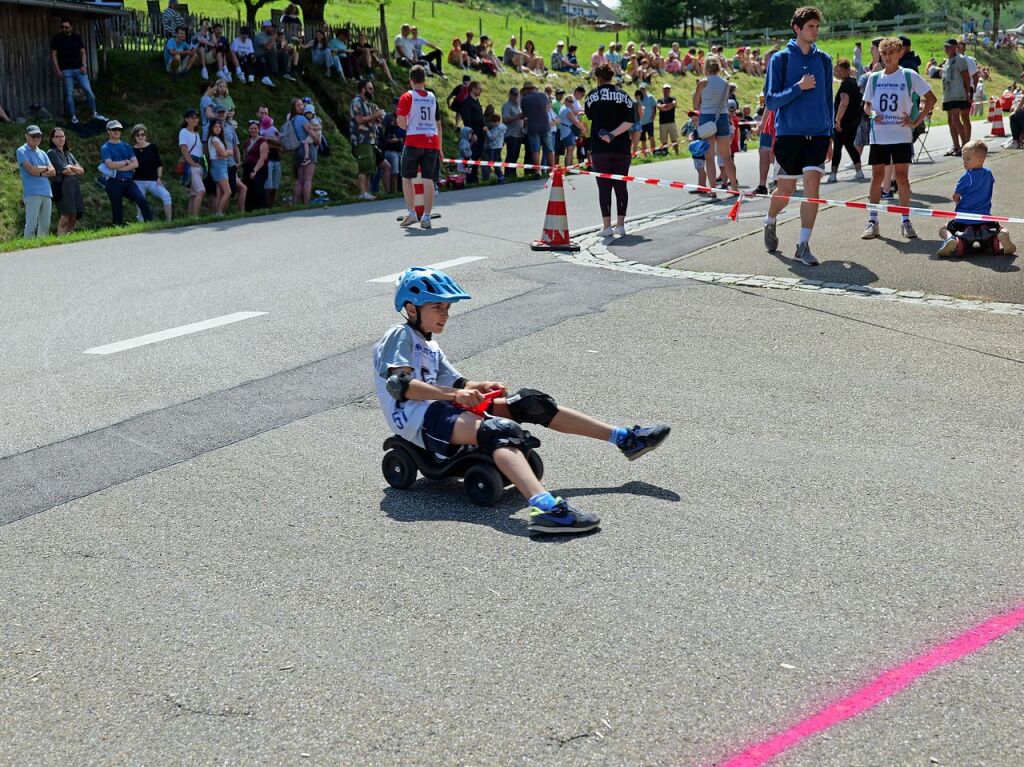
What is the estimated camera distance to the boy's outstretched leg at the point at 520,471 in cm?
545

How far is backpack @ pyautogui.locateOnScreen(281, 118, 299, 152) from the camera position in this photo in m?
20.8

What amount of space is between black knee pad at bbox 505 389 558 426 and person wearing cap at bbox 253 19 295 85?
23.4 m

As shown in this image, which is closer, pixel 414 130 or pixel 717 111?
pixel 414 130

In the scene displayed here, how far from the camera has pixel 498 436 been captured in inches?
229

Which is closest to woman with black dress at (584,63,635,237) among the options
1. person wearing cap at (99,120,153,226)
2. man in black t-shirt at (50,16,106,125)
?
person wearing cap at (99,120,153,226)

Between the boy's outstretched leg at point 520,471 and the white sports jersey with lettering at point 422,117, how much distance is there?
423 inches

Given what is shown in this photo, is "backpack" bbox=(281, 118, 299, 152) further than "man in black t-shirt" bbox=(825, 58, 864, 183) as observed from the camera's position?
Yes

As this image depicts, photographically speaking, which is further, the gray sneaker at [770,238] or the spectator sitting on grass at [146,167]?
the spectator sitting on grass at [146,167]

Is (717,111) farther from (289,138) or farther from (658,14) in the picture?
(658,14)

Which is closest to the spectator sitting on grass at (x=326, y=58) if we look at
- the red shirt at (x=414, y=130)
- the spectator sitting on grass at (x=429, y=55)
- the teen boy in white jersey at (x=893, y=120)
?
the spectator sitting on grass at (x=429, y=55)

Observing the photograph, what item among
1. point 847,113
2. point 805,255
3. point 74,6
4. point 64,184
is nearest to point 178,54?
point 74,6

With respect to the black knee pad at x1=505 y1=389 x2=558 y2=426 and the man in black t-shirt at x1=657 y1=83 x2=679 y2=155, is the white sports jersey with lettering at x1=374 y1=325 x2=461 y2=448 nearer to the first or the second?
the black knee pad at x1=505 y1=389 x2=558 y2=426

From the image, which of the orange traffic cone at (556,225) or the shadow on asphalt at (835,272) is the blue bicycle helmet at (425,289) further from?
the orange traffic cone at (556,225)

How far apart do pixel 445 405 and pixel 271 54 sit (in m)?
23.9
